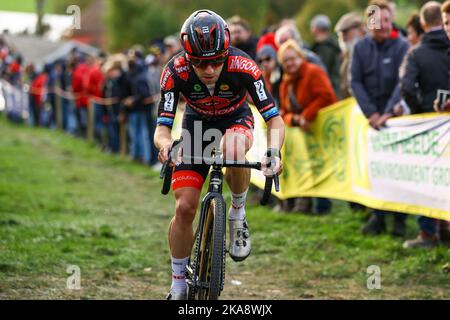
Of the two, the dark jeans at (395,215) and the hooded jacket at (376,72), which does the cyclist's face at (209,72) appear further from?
the dark jeans at (395,215)

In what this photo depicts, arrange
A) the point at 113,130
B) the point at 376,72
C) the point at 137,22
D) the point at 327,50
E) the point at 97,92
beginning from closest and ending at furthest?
the point at 376,72 < the point at 327,50 < the point at 113,130 < the point at 97,92 < the point at 137,22

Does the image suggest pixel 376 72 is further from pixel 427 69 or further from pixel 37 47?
pixel 37 47

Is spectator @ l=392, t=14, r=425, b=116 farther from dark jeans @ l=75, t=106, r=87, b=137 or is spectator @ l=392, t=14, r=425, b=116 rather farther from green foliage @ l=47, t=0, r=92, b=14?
green foliage @ l=47, t=0, r=92, b=14

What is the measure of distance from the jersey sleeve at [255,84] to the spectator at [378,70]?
3858 millimetres

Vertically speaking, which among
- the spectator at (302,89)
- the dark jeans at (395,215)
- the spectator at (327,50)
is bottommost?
the dark jeans at (395,215)

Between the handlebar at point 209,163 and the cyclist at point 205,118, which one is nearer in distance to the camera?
the handlebar at point 209,163

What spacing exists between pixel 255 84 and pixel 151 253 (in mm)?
3521

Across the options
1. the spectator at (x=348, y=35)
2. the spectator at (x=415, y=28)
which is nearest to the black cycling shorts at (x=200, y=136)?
the spectator at (x=415, y=28)

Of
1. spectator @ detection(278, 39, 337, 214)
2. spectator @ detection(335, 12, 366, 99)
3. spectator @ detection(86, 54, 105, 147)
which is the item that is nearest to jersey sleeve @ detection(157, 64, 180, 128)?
spectator @ detection(278, 39, 337, 214)

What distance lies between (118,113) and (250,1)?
4241 centimetres

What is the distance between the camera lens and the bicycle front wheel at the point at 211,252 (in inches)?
240

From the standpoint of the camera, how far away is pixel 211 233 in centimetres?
639

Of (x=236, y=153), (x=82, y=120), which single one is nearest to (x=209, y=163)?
(x=236, y=153)

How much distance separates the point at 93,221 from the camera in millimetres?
11320
